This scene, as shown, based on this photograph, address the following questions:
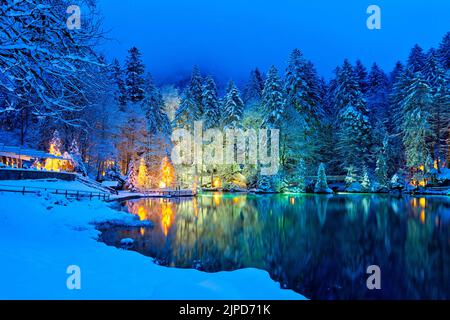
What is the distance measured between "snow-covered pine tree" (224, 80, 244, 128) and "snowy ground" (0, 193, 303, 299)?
130 feet

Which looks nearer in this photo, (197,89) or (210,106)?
(210,106)

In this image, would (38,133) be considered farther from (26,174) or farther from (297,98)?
(297,98)

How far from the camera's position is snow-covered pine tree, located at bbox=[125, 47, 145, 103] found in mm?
49044

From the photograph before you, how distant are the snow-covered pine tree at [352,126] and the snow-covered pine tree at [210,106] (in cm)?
1892

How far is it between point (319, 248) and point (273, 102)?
114 ft

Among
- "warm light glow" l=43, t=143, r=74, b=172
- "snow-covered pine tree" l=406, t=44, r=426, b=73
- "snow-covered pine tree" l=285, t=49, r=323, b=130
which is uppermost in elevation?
"snow-covered pine tree" l=406, t=44, r=426, b=73

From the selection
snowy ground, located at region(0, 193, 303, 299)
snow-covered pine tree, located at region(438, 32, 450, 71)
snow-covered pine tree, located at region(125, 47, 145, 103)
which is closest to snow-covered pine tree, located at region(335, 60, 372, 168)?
snow-covered pine tree, located at region(438, 32, 450, 71)

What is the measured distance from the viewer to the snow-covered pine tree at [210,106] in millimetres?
51281

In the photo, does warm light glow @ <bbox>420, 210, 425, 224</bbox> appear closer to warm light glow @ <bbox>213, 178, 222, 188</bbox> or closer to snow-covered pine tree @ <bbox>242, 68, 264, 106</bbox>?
warm light glow @ <bbox>213, 178, 222, 188</bbox>

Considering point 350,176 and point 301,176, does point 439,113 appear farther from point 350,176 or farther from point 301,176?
point 301,176

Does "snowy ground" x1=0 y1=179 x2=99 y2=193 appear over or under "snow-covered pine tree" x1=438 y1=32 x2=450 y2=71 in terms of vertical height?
under

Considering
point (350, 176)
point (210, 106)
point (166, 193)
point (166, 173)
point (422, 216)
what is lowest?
point (422, 216)

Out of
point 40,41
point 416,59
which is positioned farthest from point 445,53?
point 40,41

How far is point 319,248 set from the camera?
12.6 metres
